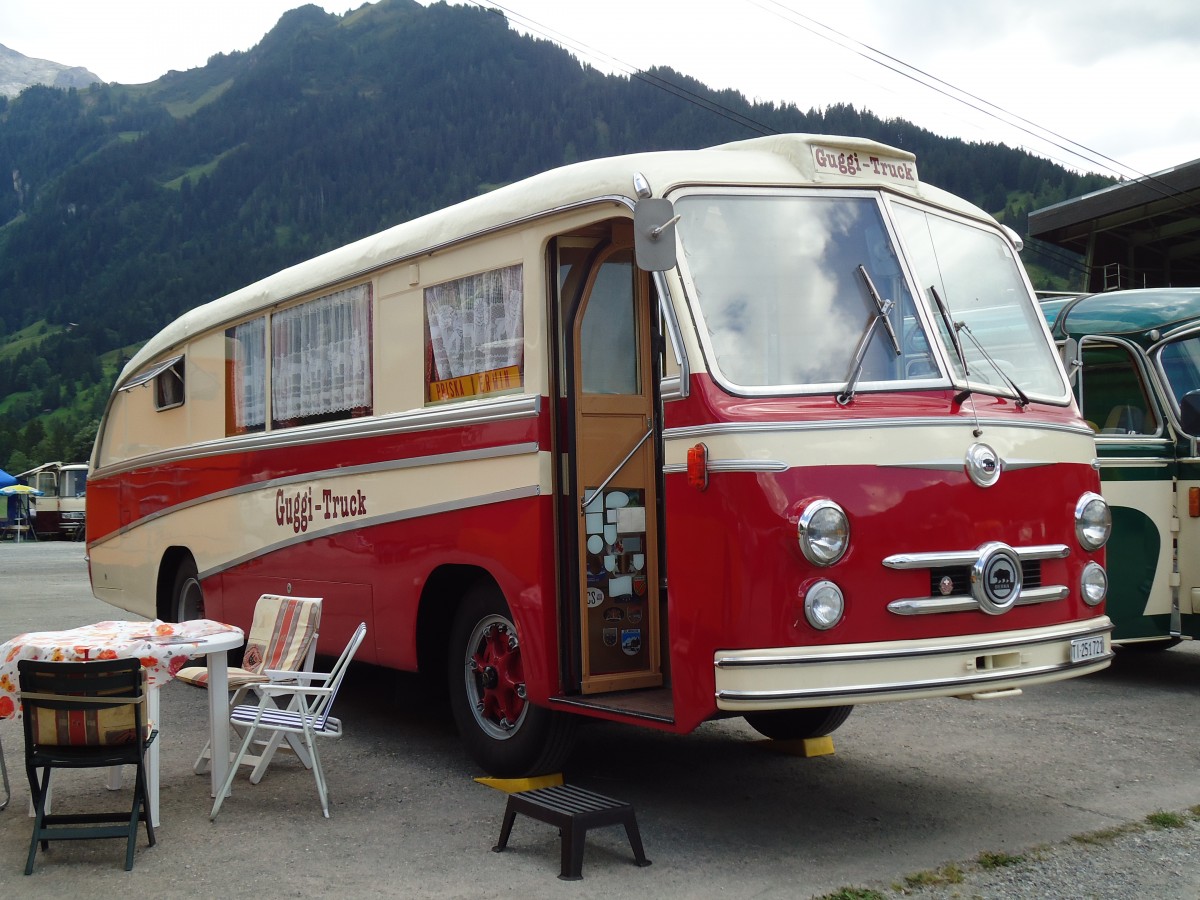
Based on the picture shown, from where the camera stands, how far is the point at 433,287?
7359 mm

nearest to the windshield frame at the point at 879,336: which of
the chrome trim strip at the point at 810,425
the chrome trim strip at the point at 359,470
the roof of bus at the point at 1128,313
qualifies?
the chrome trim strip at the point at 810,425

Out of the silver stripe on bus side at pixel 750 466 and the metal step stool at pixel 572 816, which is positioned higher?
the silver stripe on bus side at pixel 750 466

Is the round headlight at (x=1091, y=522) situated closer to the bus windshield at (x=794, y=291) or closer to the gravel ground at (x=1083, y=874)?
the bus windshield at (x=794, y=291)

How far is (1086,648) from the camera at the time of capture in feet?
19.5

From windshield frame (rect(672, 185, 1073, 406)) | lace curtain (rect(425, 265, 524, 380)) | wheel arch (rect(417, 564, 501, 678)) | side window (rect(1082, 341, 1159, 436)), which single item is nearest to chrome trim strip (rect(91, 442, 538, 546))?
lace curtain (rect(425, 265, 524, 380))

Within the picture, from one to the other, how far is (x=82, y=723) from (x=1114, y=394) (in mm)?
7787

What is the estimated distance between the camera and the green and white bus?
30.5 feet

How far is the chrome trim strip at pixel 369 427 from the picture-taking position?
6.60 meters

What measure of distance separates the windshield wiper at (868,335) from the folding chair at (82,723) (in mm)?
3329

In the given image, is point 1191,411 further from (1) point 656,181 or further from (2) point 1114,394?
(1) point 656,181

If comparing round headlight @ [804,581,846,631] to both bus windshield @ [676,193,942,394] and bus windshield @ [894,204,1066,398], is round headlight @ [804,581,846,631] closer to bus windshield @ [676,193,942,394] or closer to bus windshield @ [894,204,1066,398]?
bus windshield @ [676,193,942,394]

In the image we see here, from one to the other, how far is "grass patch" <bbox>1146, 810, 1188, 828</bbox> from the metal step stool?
248 centimetres

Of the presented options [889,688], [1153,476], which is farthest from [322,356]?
[1153,476]

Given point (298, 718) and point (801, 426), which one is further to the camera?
point (298, 718)
